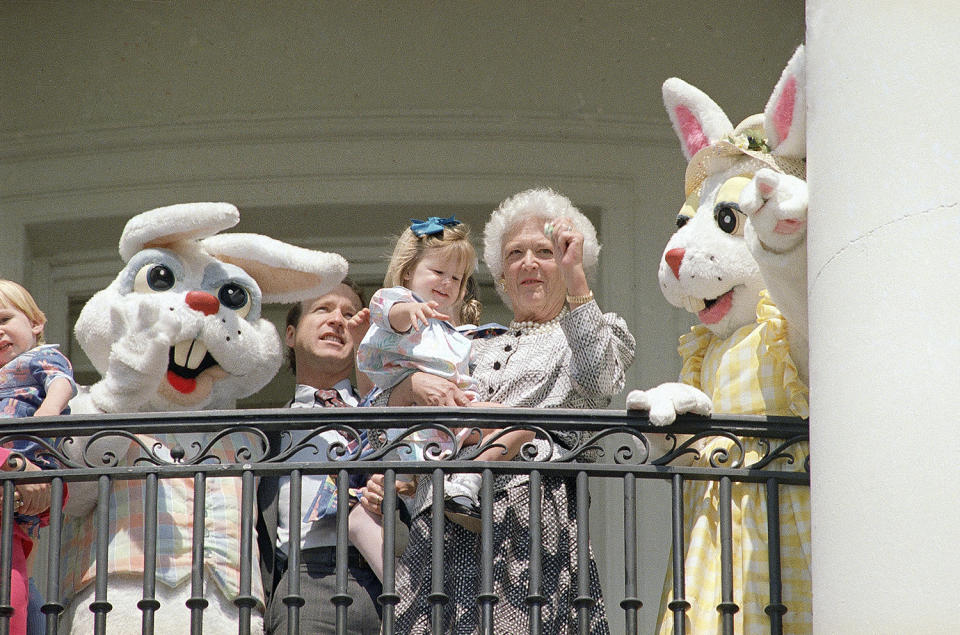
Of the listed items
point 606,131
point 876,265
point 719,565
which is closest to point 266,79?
point 606,131

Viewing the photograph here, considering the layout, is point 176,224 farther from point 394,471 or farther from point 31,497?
point 394,471

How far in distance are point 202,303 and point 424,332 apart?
0.78 metres

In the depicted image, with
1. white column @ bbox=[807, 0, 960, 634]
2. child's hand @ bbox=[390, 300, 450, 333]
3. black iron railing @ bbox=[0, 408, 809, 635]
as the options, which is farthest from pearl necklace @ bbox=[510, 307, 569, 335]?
white column @ bbox=[807, 0, 960, 634]

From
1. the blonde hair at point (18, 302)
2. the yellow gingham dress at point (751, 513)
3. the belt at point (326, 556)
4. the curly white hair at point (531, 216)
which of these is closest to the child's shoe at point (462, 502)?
the belt at point (326, 556)

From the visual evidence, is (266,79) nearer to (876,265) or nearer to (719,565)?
(719,565)

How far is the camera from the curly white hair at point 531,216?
7.35m

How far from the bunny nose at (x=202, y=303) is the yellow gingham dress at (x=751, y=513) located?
1683mm

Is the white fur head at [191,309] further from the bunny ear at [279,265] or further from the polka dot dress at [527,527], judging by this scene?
the polka dot dress at [527,527]

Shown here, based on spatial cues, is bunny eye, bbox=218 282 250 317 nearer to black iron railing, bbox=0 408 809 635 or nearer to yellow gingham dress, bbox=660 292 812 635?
black iron railing, bbox=0 408 809 635

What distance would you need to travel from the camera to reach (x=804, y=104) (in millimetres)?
6492

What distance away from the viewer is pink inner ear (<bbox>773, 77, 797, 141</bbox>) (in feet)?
21.2

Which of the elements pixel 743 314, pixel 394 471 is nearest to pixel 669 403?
pixel 743 314

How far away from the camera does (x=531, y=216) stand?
24.3ft

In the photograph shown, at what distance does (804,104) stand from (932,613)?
1.80 meters
